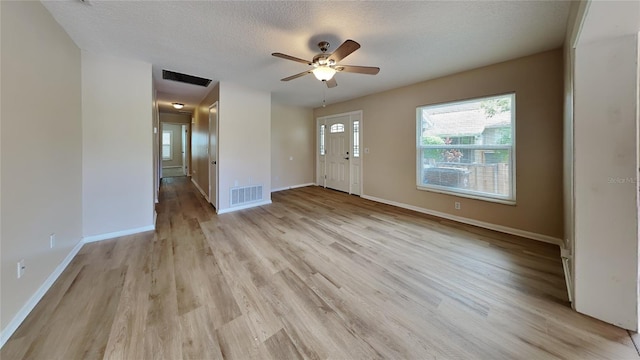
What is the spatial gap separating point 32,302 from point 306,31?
324 centimetres

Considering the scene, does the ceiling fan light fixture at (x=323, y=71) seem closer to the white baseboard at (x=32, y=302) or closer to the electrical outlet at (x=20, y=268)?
the electrical outlet at (x=20, y=268)

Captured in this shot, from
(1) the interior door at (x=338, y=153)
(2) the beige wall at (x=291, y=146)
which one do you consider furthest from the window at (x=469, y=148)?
(2) the beige wall at (x=291, y=146)

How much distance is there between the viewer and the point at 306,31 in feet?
7.74

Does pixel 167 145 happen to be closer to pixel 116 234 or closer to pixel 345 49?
pixel 116 234

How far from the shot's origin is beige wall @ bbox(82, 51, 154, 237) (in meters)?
2.91

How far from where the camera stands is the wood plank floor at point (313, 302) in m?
1.39

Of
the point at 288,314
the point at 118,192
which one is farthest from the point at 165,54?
the point at 288,314

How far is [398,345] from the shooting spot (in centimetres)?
141

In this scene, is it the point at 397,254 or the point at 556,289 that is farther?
the point at 397,254

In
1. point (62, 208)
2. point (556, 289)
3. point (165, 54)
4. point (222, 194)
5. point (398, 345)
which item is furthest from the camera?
point (222, 194)

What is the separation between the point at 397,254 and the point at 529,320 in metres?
1.18

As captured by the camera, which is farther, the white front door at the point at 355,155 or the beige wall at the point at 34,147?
the white front door at the point at 355,155

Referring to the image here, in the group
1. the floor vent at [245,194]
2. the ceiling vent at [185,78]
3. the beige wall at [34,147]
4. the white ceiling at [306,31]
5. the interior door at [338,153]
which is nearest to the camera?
the beige wall at [34,147]

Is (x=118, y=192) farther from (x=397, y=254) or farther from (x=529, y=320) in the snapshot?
(x=529, y=320)
